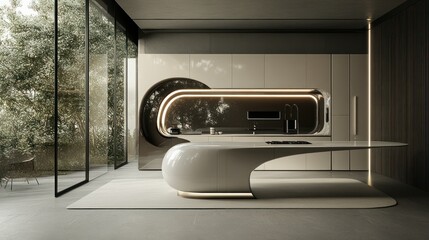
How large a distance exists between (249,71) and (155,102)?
177cm

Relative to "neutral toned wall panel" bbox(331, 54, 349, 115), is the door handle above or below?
below

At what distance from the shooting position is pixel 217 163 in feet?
15.7

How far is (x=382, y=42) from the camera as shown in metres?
7.16

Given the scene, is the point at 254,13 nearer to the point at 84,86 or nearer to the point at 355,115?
the point at 355,115

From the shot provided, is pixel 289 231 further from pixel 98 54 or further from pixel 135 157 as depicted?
pixel 135 157

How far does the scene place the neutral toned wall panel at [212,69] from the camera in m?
7.83

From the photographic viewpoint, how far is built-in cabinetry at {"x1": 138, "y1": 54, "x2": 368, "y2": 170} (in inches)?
304

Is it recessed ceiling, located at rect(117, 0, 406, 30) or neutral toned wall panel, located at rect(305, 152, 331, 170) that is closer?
recessed ceiling, located at rect(117, 0, 406, 30)

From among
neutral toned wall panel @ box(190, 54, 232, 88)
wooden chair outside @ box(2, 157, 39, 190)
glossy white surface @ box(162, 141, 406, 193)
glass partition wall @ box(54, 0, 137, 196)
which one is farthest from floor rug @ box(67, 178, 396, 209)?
neutral toned wall panel @ box(190, 54, 232, 88)

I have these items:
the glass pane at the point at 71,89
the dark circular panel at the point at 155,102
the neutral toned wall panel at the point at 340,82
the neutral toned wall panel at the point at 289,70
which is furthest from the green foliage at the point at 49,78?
the neutral toned wall panel at the point at 340,82

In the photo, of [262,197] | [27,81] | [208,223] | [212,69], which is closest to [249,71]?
[212,69]

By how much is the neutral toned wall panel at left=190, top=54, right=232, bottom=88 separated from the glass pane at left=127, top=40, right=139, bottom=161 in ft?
5.06

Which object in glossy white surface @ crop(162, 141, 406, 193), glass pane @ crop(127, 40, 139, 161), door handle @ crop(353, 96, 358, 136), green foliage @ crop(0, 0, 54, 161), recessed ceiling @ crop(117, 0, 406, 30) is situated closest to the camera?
glossy white surface @ crop(162, 141, 406, 193)

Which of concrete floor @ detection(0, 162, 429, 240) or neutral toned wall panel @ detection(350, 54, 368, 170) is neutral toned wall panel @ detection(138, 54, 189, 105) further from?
concrete floor @ detection(0, 162, 429, 240)
